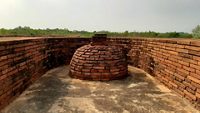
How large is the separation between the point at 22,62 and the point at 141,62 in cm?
388

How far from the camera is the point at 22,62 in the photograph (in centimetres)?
491

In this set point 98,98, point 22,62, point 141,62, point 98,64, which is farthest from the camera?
point 141,62

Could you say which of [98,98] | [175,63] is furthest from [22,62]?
[175,63]

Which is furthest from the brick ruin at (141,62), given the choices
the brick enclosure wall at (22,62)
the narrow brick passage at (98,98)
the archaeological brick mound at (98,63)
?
the archaeological brick mound at (98,63)

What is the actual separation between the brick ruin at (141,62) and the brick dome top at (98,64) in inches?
36.3

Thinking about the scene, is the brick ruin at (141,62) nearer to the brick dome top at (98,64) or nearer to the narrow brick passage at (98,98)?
the narrow brick passage at (98,98)

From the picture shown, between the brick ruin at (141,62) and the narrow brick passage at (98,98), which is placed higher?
the brick ruin at (141,62)

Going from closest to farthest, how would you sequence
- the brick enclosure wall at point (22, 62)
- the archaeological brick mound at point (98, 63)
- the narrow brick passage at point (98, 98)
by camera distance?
1. the narrow brick passage at point (98, 98)
2. the brick enclosure wall at point (22, 62)
3. the archaeological brick mound at point (98, 63)

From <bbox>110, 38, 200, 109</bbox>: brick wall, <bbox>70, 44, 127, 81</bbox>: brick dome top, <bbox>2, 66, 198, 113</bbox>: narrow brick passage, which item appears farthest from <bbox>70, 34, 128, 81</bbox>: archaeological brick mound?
<bbox>110, 38, 200, 109</bbox>: brick wall

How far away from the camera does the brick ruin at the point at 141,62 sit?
4.14 metres

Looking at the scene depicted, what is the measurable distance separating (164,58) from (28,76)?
3.14 meters

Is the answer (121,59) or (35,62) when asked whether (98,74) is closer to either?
(121,59)

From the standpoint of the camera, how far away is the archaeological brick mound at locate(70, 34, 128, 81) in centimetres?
600

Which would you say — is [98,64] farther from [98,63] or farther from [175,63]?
[175,63]
